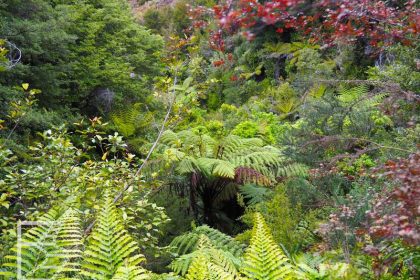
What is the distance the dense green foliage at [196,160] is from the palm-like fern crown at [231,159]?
0.02m

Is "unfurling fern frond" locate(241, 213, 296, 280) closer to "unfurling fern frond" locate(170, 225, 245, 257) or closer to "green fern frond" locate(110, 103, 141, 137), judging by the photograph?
"unfurling fern frond" locate(170, 225, 245, 257)

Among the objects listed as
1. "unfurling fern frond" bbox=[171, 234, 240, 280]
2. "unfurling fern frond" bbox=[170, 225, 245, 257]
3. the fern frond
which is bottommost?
"unfurling fern frond" bbox=[170, 225, 245, 257]

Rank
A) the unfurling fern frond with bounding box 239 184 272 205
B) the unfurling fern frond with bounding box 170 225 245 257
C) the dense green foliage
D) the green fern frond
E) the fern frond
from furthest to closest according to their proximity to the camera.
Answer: the green fern frond, the unfurling fern frond with bounding box 239 184 272 205, the fern frond, the unfurling fern frond with bounding box 170 225 245 257, the dense green foliage

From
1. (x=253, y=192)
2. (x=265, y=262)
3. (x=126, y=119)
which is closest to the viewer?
(x=265, y=262)

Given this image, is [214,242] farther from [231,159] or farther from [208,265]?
[231,159]

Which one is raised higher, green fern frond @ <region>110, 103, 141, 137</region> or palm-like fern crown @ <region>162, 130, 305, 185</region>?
palm-like fern crown @ <region>162, 130, 305, 185</region>

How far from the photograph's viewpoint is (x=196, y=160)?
490 centimetres

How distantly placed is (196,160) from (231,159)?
1.74 feet

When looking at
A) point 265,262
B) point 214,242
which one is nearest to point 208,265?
point 265,262

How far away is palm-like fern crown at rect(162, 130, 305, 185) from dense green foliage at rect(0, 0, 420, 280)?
2 centimetres

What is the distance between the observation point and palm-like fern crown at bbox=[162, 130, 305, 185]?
4598 millimetres

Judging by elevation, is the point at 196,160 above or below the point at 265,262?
below

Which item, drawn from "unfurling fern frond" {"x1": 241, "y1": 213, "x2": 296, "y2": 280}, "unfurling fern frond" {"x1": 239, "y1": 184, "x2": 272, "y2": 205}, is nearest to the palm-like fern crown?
"unfurling fern frond" {"x1": 239, "y1": 184, "x2": 272, "y2": 205}

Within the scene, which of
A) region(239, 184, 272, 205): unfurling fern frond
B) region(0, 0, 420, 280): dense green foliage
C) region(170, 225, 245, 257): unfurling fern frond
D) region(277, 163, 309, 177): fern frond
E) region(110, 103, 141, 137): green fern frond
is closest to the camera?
region(0, 0, 420, 280): dense green foliage
